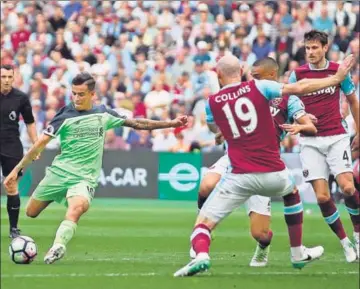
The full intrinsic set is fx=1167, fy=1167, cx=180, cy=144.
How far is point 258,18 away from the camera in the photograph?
28344 millimetres

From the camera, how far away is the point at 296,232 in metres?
11.8

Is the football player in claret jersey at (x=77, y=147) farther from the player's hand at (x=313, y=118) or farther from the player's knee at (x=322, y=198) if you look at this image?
the player's knee at (x=322, y=198)

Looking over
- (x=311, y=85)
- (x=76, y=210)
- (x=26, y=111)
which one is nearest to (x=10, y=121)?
(x=26, y=111)

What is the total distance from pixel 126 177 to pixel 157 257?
12.2 meters

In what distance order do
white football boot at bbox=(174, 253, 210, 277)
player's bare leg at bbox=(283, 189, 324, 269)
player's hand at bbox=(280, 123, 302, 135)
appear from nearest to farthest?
white football boot at bbox=(174, 253, 210, 277), player's hand at bbox=(280, 123, 302, 135), player's bare leg at bbox=(283, 189, 324, 269)

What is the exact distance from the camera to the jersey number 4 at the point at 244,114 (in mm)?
10672

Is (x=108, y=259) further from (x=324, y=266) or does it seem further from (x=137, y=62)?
(x=137, y=62)

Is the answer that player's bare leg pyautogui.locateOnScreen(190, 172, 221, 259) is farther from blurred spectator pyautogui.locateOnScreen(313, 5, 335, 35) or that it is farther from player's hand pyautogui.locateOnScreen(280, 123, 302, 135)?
blurred spectator pyautogui.locateOnScreen(313, 5, 335, 35)

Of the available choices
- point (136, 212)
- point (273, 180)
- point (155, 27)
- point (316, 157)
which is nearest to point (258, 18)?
point (155, 27)

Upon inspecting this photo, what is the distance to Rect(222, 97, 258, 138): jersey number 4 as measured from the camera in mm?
10672

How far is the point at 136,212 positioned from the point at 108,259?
8930 mm

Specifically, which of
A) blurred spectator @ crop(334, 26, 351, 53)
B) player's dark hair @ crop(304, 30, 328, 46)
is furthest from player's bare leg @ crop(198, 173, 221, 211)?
blurred spectator @ crop(334, 26, 351, 53)

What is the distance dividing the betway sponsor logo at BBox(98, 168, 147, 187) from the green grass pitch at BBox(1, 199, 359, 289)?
3662 millimetres

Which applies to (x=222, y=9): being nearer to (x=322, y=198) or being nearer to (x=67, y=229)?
(x=322, y=198)
